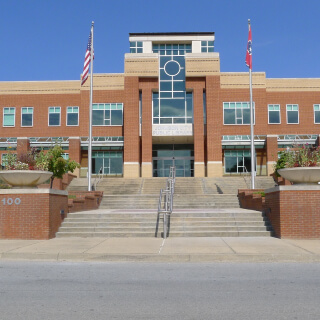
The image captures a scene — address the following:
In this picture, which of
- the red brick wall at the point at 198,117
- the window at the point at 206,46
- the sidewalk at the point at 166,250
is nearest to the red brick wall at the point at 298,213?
the sidewalk at the point at 166,250

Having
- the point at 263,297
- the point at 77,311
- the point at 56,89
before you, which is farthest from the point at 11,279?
the point at 56,89

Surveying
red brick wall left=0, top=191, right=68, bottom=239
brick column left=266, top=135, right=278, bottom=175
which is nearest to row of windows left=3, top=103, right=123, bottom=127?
brick column left=266, top=135, right=278, bottom=175

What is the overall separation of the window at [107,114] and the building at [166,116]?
10cm

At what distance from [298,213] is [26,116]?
34678mm

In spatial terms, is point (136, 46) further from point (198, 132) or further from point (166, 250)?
point (166, 250)

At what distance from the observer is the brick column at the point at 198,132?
39531 mm

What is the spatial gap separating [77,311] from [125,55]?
37351mm

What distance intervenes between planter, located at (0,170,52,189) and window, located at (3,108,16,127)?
30.3m

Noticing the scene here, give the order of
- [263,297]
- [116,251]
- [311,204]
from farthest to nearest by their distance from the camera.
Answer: [311,204] → [116,251] → [263,297]

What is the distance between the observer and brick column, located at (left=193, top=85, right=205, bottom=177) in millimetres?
39531

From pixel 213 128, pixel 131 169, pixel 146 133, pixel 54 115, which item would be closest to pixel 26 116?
pixel 54 115

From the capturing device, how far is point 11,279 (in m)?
7.80

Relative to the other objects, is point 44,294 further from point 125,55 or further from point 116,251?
point 125,55

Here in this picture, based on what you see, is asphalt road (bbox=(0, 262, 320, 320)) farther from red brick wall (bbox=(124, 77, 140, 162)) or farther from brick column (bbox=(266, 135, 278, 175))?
brick column (bbox=(266, 135, 278, 175))
